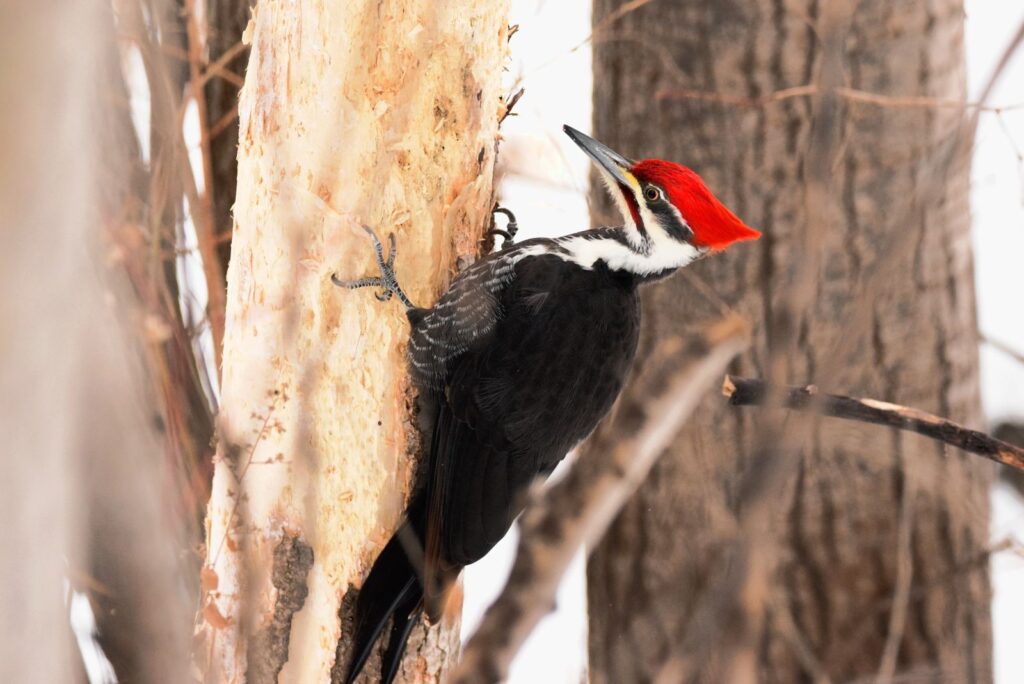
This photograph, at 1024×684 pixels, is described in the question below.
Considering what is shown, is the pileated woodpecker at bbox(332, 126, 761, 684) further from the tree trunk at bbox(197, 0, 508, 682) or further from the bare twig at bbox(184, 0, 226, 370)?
the bare twig at bbox(184, 0, 226, 370)

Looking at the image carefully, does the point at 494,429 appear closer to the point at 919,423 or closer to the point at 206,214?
the point at 919,423

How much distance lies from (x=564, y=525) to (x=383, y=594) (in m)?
1.02

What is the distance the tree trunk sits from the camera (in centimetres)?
201

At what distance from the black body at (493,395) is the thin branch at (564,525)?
781 mm

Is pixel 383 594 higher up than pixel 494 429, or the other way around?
pixel 494 429

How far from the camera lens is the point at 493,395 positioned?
7.02 feet

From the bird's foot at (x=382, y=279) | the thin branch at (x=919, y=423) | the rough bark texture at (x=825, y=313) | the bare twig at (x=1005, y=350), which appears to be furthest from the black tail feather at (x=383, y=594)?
the bare twig at (x=1005, y=350)

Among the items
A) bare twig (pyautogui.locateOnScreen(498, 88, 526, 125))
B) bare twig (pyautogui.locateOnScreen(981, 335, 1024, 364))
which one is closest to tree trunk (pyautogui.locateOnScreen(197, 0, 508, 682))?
bare twig (pyautogui.locateOnScreen(498, 88, 526, 125))

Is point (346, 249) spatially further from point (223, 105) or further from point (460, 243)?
point (223, 105)

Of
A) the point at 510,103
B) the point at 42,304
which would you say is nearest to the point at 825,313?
the point at 510,103

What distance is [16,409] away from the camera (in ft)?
3.06

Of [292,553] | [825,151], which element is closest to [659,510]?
[292,553]

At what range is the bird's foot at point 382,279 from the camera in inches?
80.5

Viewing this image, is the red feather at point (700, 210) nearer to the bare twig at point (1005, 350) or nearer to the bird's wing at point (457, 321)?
the bird's wing at point (457, 321)
